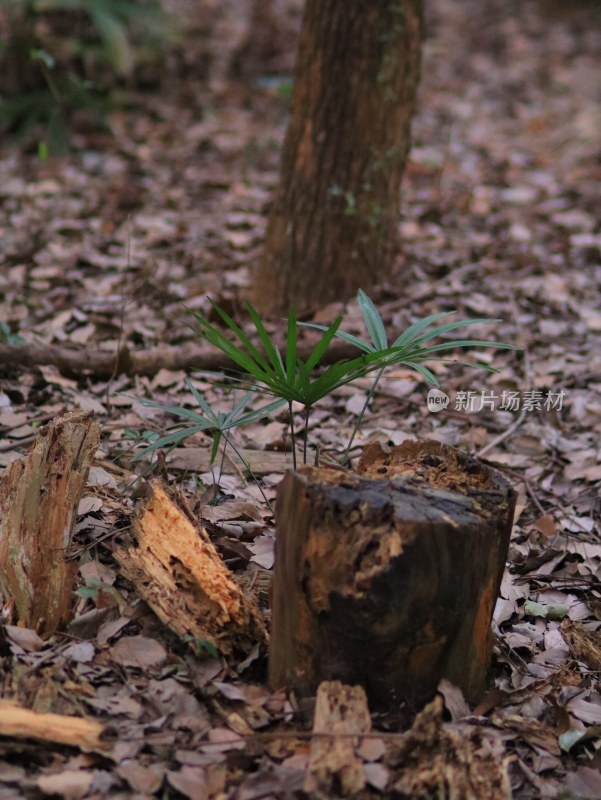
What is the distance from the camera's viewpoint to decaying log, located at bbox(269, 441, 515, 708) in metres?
1.74

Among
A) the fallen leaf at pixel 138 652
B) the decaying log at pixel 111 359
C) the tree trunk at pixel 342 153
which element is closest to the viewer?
the fallen leaf at pixel 138 652

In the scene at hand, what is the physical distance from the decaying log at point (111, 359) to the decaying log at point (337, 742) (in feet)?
6.25

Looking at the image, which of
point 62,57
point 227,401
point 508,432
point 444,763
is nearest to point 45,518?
point 444,763

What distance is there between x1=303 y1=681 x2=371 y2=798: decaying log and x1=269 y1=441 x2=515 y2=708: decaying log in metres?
0.04

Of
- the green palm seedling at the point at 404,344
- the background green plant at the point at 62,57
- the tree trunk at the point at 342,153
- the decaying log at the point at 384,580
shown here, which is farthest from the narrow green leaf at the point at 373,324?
the background green plant at the point at 62,57

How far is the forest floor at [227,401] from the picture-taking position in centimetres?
183

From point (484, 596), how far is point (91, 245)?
380 cm

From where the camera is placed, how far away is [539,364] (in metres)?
3.91

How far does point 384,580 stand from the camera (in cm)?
172

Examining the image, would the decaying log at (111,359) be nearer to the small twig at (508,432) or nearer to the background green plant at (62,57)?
the small twig at (508,432)

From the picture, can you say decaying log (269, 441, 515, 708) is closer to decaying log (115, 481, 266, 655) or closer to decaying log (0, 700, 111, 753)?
decaying log (115, 481, 266, 655)

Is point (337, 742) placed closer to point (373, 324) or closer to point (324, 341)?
point (324, 341)

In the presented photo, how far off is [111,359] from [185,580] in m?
1.67

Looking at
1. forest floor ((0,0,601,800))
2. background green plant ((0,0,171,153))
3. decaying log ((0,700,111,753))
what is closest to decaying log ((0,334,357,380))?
forest floor ((0,0,601,800))
